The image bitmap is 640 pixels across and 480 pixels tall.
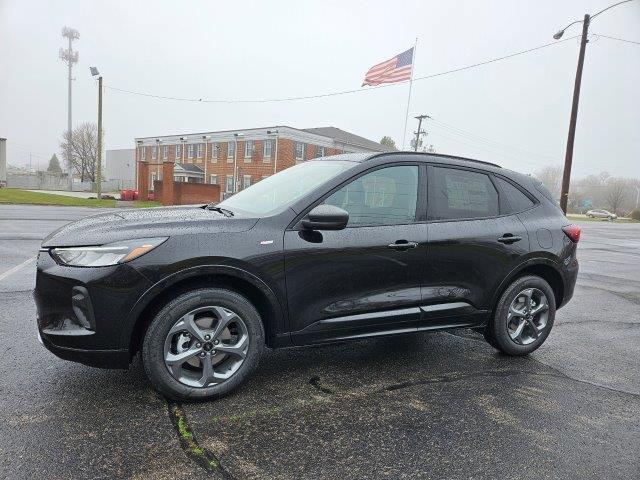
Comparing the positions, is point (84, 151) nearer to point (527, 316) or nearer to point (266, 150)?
point (266, 150)

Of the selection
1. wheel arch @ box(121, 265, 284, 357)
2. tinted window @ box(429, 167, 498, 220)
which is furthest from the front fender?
tinted window @ box(429, 167, 498, 220)

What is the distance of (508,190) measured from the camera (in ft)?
14.0

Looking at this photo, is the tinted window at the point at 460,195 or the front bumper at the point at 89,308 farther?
the tinted window at the point at 460,195

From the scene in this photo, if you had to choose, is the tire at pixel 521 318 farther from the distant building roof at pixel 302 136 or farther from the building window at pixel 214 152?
the building window at pixel 214 152

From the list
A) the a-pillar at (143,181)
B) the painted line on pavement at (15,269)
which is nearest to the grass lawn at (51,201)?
the a-pillar at (143,181)

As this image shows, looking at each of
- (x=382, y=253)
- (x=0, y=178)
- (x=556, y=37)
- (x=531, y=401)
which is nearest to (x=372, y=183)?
(x=382, y=253)

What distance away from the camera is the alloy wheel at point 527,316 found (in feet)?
13.9

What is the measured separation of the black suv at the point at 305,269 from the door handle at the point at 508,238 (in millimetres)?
20

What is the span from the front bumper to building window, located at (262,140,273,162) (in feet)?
142

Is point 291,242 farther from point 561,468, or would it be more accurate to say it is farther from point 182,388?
point 561,468

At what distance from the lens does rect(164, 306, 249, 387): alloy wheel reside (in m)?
2.98

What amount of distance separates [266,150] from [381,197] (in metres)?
43.3

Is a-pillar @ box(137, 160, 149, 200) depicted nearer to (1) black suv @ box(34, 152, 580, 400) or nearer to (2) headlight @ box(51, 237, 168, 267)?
(1) black suv @ box(34, 152, 580, 400)

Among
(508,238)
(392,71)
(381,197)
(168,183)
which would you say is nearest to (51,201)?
(168,183)
